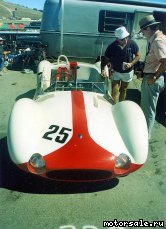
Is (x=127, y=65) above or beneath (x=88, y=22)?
beneath

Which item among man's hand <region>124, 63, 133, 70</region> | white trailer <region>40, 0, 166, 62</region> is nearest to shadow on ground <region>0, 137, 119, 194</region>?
man's hand <region>124, 63, 133, 70</region>

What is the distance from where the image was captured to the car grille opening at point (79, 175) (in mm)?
3535

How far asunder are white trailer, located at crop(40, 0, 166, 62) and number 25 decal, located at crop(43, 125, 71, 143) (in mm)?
7396

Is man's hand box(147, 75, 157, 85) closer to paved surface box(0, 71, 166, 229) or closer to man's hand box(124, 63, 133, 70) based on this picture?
man's hand box(124, 63, 133, 70)

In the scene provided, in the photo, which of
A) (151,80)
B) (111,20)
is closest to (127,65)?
(151,80)

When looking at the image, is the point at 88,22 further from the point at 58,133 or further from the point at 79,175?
the point at 79,175

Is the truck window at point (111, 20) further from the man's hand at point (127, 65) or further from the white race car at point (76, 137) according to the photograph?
the white race car at point (76, 137)

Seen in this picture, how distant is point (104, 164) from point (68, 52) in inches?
344

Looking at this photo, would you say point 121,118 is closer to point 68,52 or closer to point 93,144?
point 93,144

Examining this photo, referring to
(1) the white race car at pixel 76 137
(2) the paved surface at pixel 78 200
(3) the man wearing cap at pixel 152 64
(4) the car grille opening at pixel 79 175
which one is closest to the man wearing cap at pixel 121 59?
(3) the man wearing cap at pixel 152 64

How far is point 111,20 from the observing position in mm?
11180

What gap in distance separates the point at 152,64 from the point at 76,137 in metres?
2.14

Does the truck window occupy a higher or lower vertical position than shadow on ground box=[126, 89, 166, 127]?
higher

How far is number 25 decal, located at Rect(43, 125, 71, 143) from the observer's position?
3.84 m
